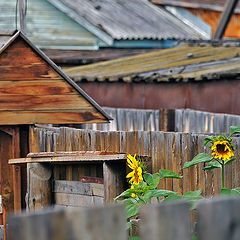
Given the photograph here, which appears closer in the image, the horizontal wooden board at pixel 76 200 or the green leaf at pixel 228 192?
the green leaf at pixel 228 192

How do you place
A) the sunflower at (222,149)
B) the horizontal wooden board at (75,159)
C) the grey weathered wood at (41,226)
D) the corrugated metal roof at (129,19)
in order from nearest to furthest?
the grey weathered wood at (41,226)
the sunflower at (222,149)
the horizontal wooden board at (75,159)
the corrugated metal roof at (129,19)

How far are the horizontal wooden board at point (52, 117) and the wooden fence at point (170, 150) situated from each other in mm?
478

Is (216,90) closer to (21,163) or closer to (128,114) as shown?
(128,114)

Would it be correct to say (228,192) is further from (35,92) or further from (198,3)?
(198,3)

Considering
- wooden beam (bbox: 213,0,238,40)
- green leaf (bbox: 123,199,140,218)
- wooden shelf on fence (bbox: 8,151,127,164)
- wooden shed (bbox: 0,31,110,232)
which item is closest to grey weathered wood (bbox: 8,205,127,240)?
green leaf (bbox: 123,199,140,218)

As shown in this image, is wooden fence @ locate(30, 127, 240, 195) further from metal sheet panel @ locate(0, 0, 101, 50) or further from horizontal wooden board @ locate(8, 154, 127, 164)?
metal sheet panel @ locate(0, 0, 101, 50)

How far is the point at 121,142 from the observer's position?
6.84 meters

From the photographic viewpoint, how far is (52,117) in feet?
26.1

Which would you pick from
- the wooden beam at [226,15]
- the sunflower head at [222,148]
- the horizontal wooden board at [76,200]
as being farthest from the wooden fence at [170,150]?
the wooden beam at [226,15]

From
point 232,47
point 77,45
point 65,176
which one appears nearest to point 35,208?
point 65,176

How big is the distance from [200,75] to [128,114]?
1519mm

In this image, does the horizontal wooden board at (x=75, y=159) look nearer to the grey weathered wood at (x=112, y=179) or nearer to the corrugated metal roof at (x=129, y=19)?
the grey weathered wood at (x=112, y=179)

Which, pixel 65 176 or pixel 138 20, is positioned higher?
pixel 138 20

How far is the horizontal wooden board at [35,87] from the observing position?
25.8 feet
